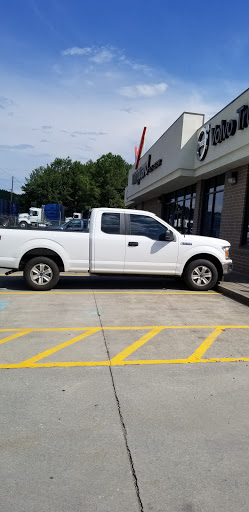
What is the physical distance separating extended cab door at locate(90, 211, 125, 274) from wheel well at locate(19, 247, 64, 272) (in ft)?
2.36

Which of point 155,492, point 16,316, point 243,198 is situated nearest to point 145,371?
point 155,492

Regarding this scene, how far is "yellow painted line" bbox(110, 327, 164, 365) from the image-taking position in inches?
171

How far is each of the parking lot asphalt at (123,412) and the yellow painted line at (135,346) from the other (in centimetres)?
1

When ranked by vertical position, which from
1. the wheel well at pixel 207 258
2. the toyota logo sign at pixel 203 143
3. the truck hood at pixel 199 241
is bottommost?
the wheel well at pixel 207 258

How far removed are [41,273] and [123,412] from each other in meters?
5.16

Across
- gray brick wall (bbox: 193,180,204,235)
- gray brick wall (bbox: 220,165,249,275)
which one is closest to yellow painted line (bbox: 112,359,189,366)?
gray brick wall (bbox: 220,165,249,275)

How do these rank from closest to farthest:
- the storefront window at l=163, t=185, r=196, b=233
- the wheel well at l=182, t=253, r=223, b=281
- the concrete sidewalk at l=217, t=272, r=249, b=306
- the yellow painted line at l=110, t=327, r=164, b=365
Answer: the yellow painted line at l=110, t=327, r=164, b=365 → the concrete sidewalk at l=217, t=272, r=249, b=306 → the wheel well at l=182, t=253, r=223, b=281 → the storefront window at l=163, t=185, r=196, b=233

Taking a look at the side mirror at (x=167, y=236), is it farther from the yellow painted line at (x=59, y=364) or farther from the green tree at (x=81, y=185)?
the green tree at (x=81, y=185)

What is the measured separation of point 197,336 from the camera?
530cm

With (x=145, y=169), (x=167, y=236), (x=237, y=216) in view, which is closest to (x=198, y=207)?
(x=237, y=216)

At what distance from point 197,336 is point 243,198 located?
697 centimetres

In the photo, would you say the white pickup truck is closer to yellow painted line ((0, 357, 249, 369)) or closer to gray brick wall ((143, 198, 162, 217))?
yellow painted line ((0, 357, 249, 369))

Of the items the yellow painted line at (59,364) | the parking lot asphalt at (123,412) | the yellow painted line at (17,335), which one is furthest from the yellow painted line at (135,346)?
the yellow painted line at (17,335)

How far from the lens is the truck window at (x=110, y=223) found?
321 inches
